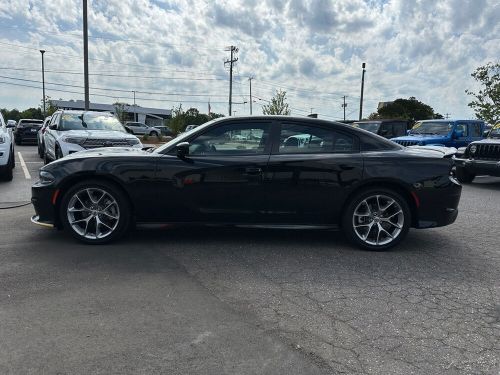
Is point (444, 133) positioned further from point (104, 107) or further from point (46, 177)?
point (104, 107)

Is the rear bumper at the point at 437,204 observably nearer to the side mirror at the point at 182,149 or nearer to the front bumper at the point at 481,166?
the side mirror at the point at 182,149

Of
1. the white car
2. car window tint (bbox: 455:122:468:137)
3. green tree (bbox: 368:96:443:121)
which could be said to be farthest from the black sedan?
green tree (bbox: 368:96:443:121)

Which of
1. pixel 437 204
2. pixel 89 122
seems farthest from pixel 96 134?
pixel 437 204

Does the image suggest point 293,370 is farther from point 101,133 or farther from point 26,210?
point 101,133

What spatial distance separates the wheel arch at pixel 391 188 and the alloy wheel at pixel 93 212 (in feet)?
8.55

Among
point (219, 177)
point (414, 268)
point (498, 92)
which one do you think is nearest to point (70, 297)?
point (219, 177)

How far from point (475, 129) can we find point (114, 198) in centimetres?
1399

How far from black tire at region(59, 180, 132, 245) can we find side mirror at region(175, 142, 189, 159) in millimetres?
783

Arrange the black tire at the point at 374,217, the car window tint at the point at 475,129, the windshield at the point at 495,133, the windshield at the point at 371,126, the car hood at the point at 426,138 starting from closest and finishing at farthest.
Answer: the black tire at the point at 374,217 < the windshield at the point at 495,133 < the car hood at the point at 426,138 < the car window tint at the point at 475,129 < the windshield at the point at 371,126

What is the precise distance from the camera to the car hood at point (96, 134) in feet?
34.3

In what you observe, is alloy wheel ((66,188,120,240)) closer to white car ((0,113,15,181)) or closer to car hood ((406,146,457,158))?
car hood ((406,146,457,158))

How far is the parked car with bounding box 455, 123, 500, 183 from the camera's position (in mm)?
10750

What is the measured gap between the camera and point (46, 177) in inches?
201

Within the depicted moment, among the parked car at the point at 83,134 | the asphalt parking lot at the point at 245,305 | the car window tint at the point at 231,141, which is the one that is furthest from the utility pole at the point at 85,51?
the car window tint at the point at 231,141
